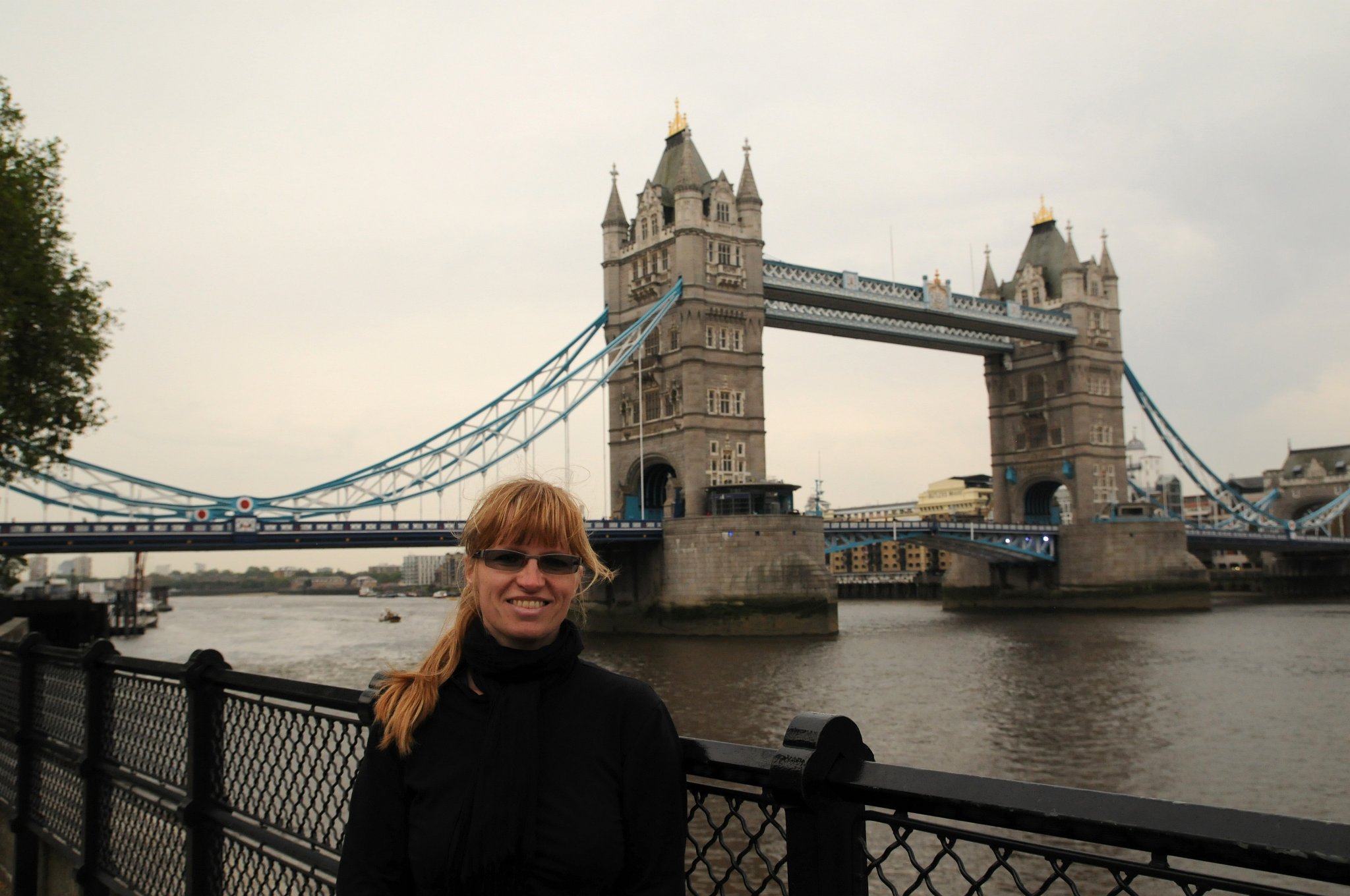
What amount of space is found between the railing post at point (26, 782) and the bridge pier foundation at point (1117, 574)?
161ft

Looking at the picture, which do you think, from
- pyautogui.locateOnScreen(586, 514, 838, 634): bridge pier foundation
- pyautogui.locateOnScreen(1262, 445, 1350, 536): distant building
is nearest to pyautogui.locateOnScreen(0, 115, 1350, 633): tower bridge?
pyautogui.locateOnScreen(586, 514, 838, 634): bridge pier foundation

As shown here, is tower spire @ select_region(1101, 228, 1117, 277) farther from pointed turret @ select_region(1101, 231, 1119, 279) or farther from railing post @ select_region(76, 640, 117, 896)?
railing post @ select_region(76, 640, 117, 896)

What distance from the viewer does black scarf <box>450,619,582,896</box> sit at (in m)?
2.07

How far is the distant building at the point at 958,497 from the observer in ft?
365

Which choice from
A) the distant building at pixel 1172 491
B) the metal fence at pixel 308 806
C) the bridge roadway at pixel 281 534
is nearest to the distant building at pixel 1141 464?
the distant building at pixel 1172 491

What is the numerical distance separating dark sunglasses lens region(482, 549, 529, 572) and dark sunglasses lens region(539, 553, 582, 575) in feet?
0.12

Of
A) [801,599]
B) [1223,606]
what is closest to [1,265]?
[801,599]

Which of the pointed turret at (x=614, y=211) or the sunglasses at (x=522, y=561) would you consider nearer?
the sunglasses at (x=522, y=561)

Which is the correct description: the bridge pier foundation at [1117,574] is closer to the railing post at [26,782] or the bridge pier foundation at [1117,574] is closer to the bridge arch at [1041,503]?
the bridge arch at [1041,503]

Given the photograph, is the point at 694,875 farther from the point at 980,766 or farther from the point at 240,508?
the point at 240,508

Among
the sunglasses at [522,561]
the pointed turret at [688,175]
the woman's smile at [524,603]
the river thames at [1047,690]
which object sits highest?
the pointed turret at [688,175]

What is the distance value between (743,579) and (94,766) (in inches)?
1202

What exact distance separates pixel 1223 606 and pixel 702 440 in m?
30.1

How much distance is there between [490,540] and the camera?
7.82 feet
